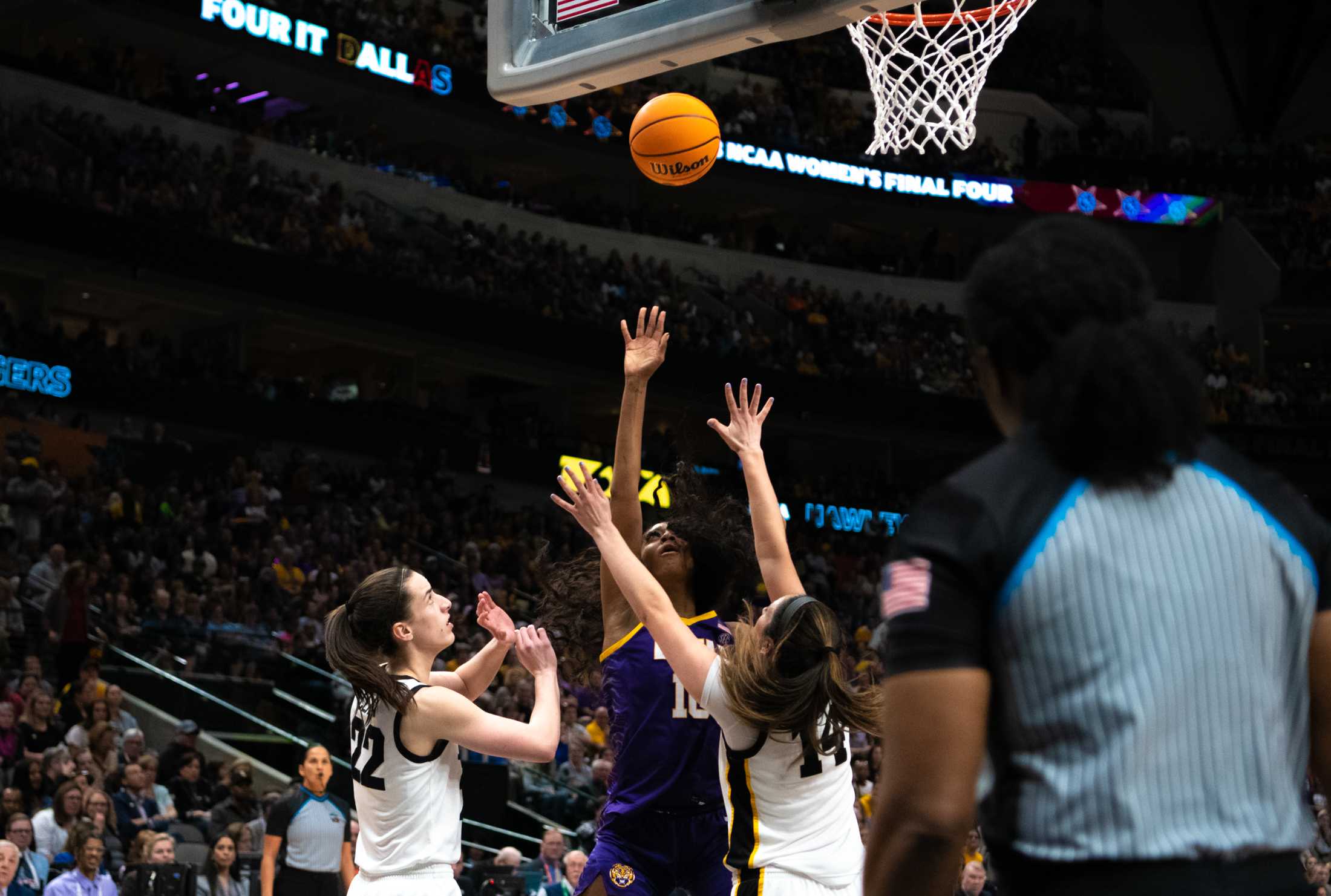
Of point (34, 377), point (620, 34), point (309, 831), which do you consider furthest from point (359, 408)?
point (620, 34)

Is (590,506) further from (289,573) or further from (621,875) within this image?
(289,573)

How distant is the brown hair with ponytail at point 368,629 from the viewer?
4.54 metres

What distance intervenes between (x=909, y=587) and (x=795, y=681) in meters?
2.15

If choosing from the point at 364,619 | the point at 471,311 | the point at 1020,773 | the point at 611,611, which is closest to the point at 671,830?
the point at 611,611

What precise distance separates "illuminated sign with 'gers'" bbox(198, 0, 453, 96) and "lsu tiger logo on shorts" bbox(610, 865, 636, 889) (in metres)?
21.9

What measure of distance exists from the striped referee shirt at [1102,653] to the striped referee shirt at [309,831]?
8.00 m

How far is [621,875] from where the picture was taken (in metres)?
4.69

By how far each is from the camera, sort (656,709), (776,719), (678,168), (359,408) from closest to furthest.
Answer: (776,719), (656,709), (678,168), (359,408)

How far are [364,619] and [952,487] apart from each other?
3125 millimetres

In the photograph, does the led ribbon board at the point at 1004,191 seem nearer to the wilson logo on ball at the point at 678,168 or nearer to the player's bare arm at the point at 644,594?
the wilson logo on ball at the point at 678,168

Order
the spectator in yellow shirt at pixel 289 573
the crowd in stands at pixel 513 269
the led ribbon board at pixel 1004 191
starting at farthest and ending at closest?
the led ribbon board at pixel 1004 191 < the crowd in stands at pixel 513 269 < the spectator in yellow shirt at pixel 289 573

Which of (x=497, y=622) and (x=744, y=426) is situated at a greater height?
(x=744, y=426)

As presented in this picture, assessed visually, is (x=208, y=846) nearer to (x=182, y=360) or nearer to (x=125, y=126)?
(x=182, y=360)

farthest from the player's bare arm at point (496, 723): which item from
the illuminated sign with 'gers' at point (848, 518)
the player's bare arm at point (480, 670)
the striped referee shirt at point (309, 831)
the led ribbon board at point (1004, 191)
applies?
the led ribbon board at point (1004, 191)
